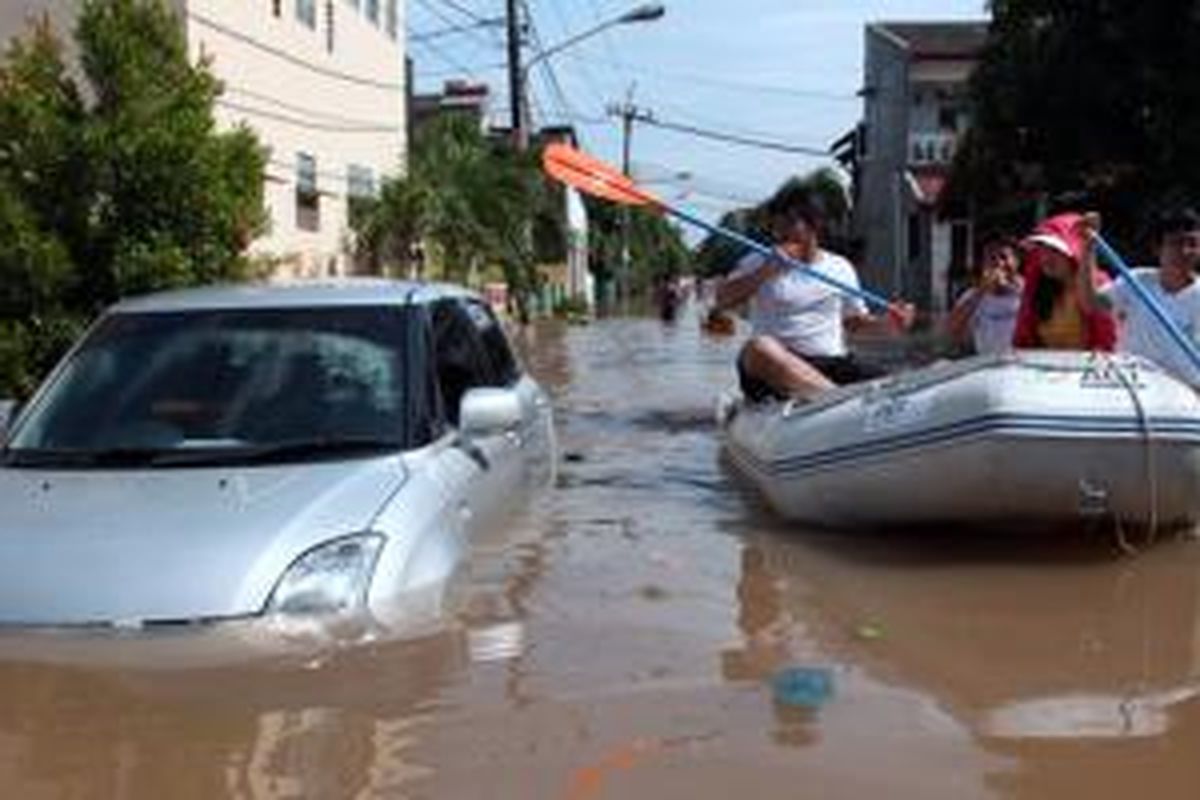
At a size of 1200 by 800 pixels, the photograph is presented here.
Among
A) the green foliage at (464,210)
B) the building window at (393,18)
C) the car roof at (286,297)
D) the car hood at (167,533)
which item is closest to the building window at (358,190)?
the green foliage at (464,210)

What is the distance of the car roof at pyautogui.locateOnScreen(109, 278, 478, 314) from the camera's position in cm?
877

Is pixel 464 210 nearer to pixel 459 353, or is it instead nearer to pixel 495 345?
pixel 495 345

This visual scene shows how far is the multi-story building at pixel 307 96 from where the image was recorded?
2297cm

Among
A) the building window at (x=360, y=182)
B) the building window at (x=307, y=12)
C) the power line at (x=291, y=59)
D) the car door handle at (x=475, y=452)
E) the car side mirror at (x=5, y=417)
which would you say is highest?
the building window at (x=307, y=12)

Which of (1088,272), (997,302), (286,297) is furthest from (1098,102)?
(286,297)

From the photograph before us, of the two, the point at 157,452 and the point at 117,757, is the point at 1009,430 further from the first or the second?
the point at 117,757

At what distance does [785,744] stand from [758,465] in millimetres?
5685

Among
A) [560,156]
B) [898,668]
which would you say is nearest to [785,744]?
[898,668]

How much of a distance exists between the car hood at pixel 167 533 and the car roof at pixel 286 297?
1.22 meters

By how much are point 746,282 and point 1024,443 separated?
9.48 feet

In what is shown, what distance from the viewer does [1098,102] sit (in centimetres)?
2591

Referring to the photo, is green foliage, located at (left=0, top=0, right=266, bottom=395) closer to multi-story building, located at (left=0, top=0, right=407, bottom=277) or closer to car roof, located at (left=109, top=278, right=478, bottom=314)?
multi-story building, located at (left=0, top=0, right=407, bottom=277)

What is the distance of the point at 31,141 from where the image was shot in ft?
50.2

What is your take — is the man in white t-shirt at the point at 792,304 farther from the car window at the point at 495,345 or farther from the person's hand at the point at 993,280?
the car window at the point at 495,345
